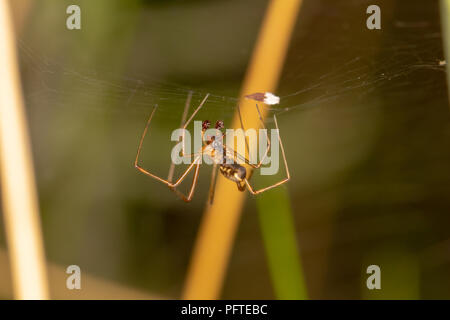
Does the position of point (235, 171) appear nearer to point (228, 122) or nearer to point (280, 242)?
point (228, 122)

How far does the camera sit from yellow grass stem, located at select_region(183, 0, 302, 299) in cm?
99

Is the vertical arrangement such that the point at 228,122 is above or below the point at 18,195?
above

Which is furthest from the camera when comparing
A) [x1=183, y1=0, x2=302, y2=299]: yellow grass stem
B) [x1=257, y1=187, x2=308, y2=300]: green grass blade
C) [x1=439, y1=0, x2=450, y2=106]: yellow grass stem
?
[x1=257, y1=187, x2=308, y2=300]: green grass blade

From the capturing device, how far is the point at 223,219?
110cm

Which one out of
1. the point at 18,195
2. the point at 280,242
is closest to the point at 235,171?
the point at 280,242

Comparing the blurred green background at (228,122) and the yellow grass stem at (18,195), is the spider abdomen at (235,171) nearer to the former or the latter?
the blurred green background at (228,122)

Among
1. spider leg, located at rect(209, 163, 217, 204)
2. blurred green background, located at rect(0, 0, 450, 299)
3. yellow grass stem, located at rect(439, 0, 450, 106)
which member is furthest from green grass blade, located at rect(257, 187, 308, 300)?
yellow grass stem, located at rect(439, 0, 450, 106)

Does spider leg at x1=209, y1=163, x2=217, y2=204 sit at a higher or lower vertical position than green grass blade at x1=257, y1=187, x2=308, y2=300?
higher

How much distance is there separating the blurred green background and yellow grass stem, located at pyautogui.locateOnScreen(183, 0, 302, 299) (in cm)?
4

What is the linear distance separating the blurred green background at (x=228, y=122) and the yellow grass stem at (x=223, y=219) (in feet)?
0.13

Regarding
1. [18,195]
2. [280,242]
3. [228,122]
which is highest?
[228,122]

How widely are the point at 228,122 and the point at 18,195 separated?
2.07 feet

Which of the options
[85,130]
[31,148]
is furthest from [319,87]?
[31,148]

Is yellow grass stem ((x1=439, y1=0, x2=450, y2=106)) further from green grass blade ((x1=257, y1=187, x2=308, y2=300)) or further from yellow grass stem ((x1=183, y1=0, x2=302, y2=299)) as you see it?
green grass blade ((x1=257, y1=187, x2=308, y2=300))
